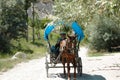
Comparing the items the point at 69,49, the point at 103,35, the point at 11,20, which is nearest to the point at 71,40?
the point at 69,49

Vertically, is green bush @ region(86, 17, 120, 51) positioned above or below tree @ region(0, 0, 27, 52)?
below

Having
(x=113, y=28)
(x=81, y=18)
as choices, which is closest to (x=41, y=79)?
(x=81, y=18)

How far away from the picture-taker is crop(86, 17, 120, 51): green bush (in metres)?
41.2

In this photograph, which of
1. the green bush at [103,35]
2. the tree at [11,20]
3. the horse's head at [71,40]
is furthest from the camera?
the tree at [11,20]

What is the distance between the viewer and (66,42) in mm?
16656

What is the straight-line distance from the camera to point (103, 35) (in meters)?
41.2

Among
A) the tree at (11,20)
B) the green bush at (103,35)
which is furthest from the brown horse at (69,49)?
the tree at (11,20)

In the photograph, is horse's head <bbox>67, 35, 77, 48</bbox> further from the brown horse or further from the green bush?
the green bush

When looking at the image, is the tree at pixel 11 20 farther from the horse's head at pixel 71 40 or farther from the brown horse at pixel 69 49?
the horse's head at pixel 71 40

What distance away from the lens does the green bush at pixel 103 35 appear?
135 ft

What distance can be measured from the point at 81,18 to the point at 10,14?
34694 millimetres

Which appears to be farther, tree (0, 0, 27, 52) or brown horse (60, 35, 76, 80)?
tree (0, 0, 27, 52)

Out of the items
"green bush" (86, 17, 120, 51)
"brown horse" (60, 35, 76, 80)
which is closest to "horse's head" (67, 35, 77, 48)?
"brown horse" (60, 35, 76, 80)

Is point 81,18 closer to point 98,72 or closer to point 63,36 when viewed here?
point 63,36
